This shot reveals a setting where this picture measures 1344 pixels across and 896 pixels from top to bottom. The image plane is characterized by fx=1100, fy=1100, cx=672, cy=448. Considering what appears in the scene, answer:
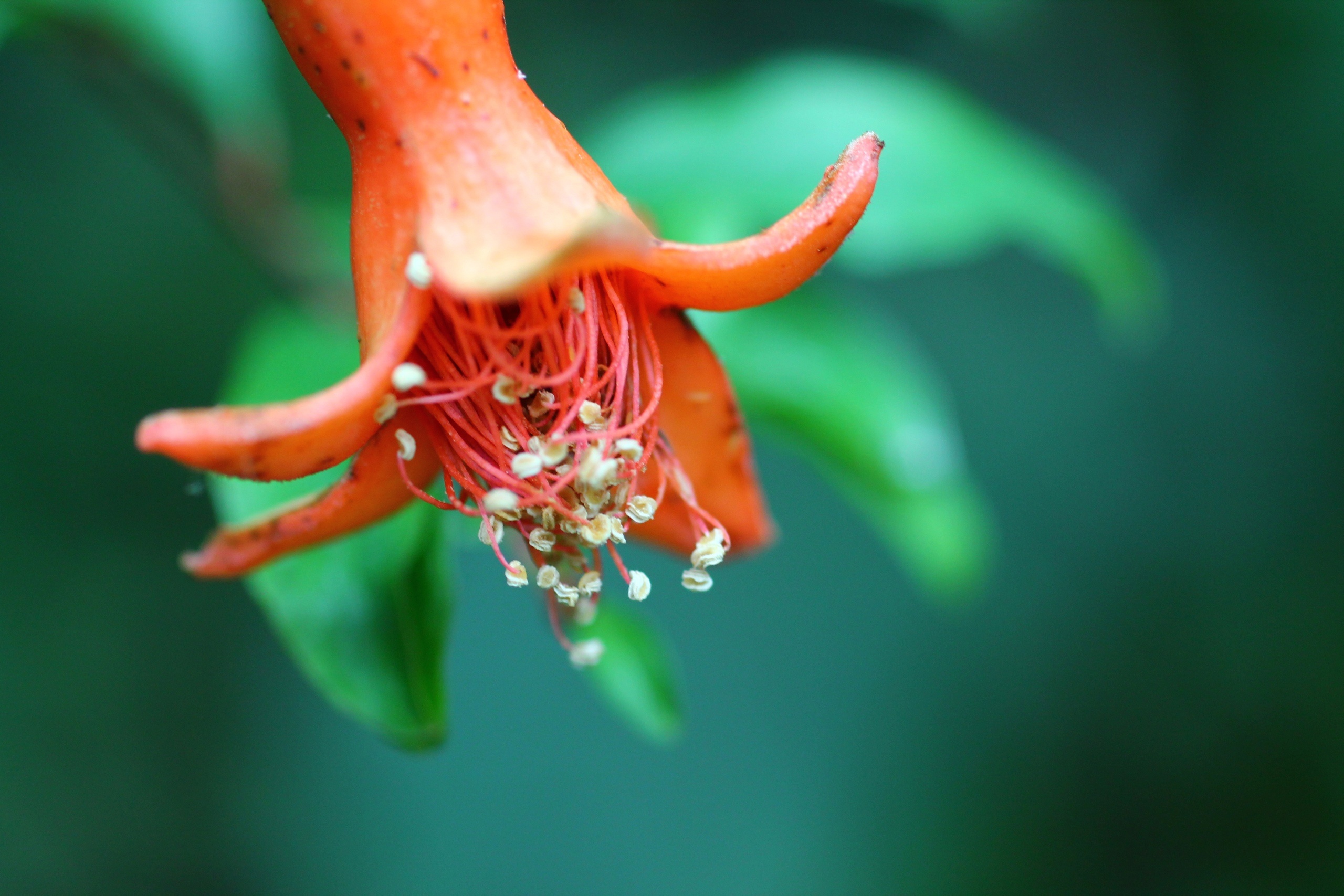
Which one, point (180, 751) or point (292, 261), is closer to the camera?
point (292, 261)

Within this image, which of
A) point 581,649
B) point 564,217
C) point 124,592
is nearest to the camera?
point 564,217

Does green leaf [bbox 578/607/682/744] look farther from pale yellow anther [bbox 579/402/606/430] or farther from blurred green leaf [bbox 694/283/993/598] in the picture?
pale yellow anther [bbox 579/402/606/430]

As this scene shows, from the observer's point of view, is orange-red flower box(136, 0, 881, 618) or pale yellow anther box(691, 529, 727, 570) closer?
orange-red flower box(136, 0, 881, 618)

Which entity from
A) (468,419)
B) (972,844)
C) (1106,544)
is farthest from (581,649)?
(1106,544)

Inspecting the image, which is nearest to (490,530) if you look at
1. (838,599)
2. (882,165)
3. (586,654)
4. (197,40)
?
(586,654)

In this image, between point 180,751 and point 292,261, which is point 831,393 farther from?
point 180,751

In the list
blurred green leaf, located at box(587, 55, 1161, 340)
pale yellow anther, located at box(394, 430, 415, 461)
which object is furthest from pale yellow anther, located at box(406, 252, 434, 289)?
→ blurred green leaf, located at box(587, 55, 1161, 340)
